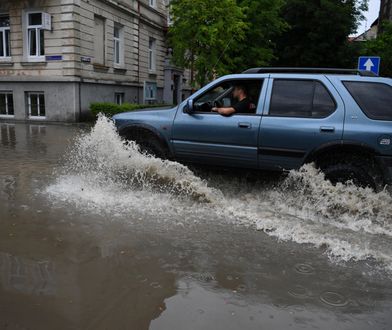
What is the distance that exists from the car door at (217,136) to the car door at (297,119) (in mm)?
152

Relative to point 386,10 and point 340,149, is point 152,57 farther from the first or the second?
point 386,10

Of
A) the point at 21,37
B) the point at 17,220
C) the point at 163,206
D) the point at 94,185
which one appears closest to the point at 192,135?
the point at 163,206

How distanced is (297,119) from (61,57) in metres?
15.8

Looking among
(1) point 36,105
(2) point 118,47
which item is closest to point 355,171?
(1) point 36,105

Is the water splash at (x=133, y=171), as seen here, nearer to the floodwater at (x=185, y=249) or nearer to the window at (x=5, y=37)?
the floodwater at (x=185, y=249)

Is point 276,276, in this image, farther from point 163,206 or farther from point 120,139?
point 120,139

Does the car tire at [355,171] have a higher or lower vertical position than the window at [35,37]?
lower

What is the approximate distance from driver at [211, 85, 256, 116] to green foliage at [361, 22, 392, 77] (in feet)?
57.8

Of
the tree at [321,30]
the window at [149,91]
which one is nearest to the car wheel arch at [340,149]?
the window at [149,91]

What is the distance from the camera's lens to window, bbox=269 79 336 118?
5922mm

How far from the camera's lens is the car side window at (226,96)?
6.47m

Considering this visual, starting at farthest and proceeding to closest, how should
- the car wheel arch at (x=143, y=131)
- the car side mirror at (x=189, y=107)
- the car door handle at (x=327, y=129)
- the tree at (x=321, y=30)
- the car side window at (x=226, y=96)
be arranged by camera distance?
the tree at (x=321, y=30) < the car wheel arch at (x=143, y=131) < the car side mirror at (x=189, y=107) < the car side window at (x=226, y=96) < the car door handle at (x=327, y=129)

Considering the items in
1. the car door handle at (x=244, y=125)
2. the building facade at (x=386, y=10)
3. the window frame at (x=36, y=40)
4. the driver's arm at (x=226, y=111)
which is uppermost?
the building facade at (x=386, y=10)

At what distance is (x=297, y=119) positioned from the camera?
5941 millimetres
